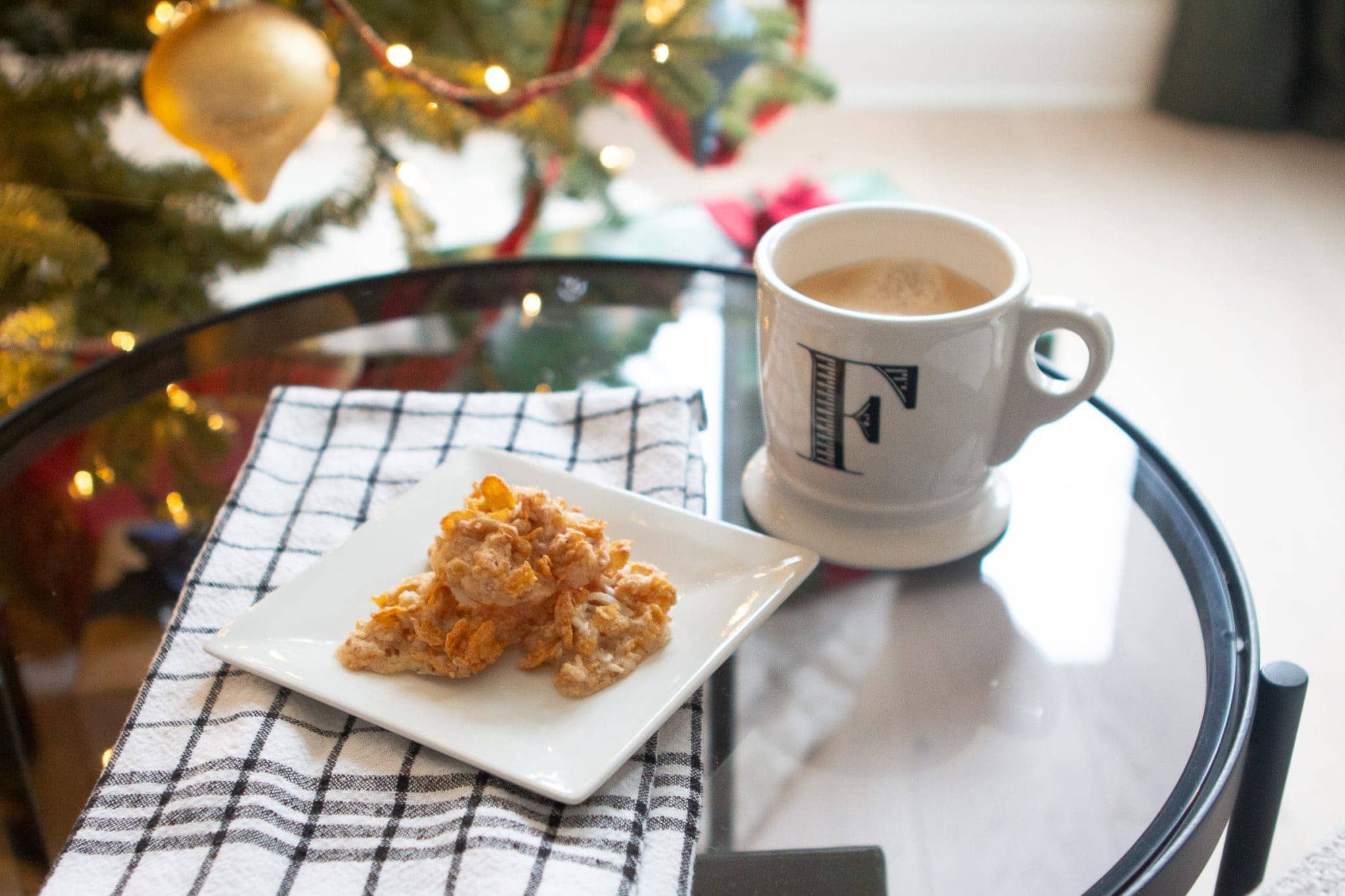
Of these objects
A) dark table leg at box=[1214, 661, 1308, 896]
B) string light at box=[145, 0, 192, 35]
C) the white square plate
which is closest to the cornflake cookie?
the white square plate

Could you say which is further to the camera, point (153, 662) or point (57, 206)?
point (57, 206)

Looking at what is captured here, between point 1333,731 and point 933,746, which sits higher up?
point 933,746

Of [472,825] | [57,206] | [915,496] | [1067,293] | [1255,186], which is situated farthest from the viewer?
[1255,186]

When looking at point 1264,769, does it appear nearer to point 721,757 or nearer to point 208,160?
point 721,757

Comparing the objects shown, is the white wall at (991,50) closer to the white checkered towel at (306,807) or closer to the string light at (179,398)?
the string light at (179,398)

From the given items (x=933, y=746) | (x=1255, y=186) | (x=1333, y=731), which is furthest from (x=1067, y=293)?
(x=933, y=746)

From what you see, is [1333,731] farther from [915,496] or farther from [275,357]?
[275,357]
